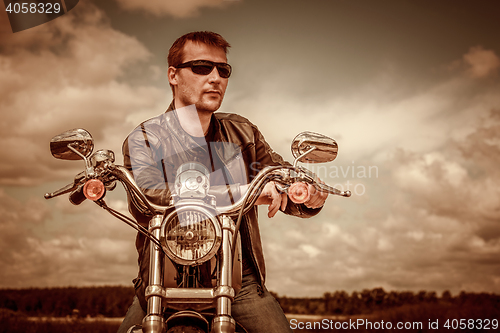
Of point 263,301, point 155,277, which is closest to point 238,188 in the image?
point 155,277

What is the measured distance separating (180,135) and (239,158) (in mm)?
314

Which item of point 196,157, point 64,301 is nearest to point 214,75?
point 196,157

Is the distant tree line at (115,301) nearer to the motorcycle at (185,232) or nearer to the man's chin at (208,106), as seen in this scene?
the man's chin at (208,106)

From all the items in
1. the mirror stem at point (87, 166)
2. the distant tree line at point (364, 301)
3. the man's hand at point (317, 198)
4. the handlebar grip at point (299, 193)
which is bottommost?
the distant tree line at point (364, 301)

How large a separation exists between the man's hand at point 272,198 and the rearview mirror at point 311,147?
0.13m

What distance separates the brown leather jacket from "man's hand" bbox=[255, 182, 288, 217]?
0.33 feet

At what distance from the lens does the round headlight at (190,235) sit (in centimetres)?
115

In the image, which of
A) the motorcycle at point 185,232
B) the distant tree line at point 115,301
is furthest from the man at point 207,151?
the distant tree line at point 115,301

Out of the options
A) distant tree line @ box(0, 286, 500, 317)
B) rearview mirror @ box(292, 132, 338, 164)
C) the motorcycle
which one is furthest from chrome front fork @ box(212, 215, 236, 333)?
distant tree line @ box(0, 286, 500, 317)

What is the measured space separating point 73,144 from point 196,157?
0.68m

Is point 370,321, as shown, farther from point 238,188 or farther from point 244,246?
point 238,188

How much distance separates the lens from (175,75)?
1.96 meters

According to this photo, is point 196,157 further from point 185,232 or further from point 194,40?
point 185,232

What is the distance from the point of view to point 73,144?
125cm
